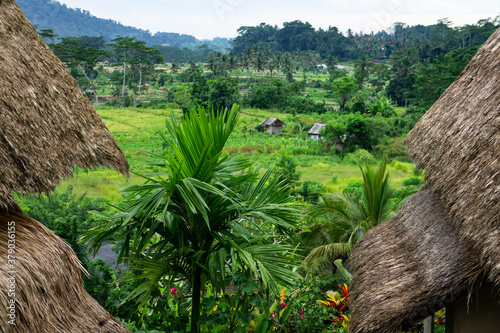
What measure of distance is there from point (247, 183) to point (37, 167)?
2056 millimetres

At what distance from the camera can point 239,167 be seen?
4359 mm

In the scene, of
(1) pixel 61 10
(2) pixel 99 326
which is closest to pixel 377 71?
(2) pixel 99 326

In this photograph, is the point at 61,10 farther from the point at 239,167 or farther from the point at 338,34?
the point at 239,167

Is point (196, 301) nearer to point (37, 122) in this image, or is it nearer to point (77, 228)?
point (37, 122)

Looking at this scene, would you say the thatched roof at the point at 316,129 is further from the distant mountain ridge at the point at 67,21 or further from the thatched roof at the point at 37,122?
the distant mountain ridge at the point at 67,21

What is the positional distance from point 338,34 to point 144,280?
75.3 meters

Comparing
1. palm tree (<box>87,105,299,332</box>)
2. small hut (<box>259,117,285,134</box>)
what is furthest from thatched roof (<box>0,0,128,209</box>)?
small hut (<box>259,117,285,134</box>)

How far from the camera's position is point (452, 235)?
3.79 meters

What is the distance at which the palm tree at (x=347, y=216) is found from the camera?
353 inches

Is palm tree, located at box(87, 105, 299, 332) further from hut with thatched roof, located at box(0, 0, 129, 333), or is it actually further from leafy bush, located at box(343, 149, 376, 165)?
leafy bush, located at box(343, 149, 376, 165)

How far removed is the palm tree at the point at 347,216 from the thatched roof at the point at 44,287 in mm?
5891

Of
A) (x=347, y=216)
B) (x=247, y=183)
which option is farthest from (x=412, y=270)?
(x=347, y=216)

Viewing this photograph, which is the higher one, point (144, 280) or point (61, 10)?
point (61, 10)

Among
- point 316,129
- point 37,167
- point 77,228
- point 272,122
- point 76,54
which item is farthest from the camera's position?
Result: point 76,54
